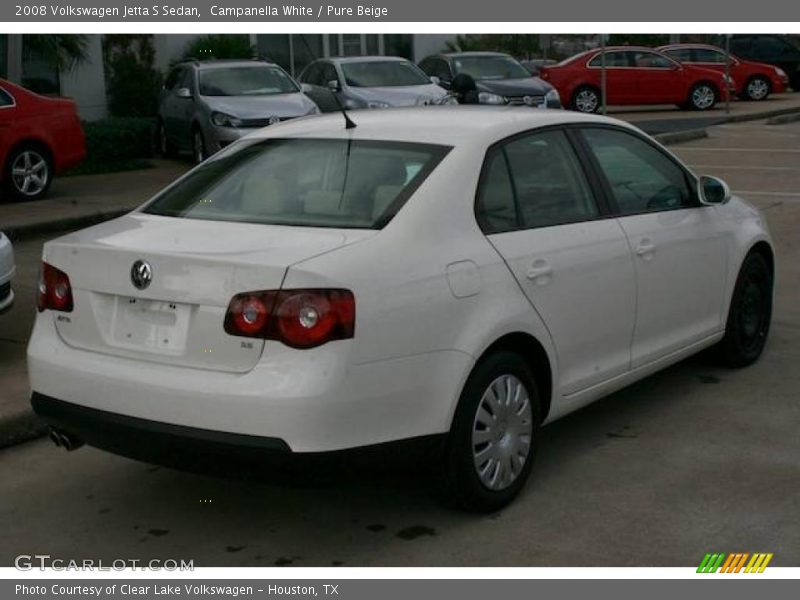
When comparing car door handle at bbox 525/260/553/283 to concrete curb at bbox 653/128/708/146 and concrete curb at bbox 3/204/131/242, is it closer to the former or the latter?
concrete curb at bbox 3/204/131/242

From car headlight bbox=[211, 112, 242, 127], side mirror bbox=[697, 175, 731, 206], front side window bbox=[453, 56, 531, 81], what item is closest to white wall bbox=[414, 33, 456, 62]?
front side window bbox=[453, 56, 531, 81]

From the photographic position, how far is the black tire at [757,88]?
3139 cm

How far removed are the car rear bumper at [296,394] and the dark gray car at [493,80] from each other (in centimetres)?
1551

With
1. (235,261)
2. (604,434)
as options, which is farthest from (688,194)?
(235,261)

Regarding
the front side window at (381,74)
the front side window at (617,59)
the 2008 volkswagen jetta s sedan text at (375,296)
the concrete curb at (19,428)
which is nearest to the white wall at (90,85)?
the front side window at (381,74)

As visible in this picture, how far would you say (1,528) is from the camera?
16.5 ft

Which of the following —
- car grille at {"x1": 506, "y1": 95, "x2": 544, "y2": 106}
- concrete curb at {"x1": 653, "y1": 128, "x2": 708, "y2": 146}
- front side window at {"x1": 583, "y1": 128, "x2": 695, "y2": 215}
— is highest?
front side window at {"x1": 583, "y1": 128, "x2": 695, "y2": 215}

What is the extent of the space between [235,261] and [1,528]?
1.52m

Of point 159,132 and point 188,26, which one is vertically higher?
point 188,26

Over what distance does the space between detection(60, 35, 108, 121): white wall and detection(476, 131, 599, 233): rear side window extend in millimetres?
15974

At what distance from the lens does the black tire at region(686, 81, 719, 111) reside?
28047 mm

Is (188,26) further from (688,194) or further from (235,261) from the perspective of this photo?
(235,261)

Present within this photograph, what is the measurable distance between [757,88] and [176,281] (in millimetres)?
28969

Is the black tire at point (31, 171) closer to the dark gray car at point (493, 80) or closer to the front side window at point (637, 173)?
the dark gray car at point (493, 80)
